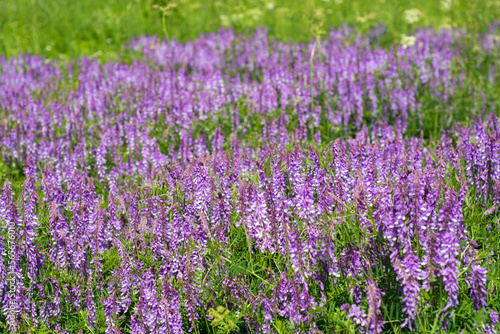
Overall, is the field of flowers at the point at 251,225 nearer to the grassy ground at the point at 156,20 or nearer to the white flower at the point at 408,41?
the white flower at the point at 408,41

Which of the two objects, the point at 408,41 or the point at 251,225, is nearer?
the point at 251,225

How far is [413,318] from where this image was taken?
2.72 meters

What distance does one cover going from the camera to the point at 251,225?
339 centimetres

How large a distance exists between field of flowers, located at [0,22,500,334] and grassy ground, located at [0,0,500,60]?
15.1 ft

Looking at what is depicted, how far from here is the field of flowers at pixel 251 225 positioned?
2.92 m

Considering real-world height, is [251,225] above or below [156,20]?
below

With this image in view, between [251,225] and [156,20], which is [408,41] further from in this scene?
[156,20]

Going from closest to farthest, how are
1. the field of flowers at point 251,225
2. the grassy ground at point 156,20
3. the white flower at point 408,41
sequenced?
the field of flowers at point 251,225 < the white flower at point 408,41 < the grassy ground at point 156,20

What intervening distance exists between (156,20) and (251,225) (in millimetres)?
9466

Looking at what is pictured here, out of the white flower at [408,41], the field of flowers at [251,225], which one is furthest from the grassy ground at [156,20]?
the field of flowers at [251,225]

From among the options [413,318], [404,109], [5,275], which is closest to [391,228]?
[413,318]

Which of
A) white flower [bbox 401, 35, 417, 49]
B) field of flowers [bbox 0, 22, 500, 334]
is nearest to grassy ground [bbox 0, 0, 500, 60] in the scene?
white flower [bbox 401, 35, 417, 49]

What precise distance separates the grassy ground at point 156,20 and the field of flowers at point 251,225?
461 centimetres

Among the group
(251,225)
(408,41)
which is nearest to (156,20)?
(408,41)
